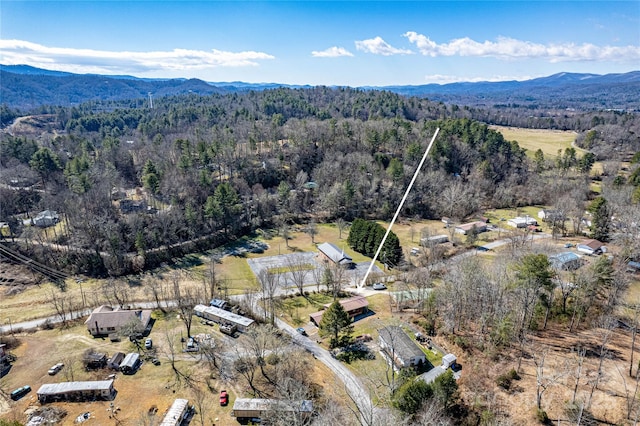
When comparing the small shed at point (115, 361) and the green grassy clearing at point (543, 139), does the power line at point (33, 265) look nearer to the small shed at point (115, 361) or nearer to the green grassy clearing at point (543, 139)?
the small shed at point (115, 361)

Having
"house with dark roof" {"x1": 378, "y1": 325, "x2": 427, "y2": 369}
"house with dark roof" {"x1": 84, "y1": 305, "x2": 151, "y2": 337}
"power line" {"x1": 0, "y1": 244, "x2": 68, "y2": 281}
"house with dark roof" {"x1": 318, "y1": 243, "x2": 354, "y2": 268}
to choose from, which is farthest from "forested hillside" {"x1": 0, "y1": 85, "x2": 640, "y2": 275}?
"house with dark roof" {"x1": 378, "y1": 325, "x2": 427, "y2": 369}

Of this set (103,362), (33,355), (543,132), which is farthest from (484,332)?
(543,132)

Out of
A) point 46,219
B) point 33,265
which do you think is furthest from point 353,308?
point 46,219

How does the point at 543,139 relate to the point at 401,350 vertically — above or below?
above

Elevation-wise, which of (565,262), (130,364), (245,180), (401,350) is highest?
(245,180)

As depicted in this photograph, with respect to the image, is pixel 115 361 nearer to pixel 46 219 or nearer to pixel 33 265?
pixel 33 265

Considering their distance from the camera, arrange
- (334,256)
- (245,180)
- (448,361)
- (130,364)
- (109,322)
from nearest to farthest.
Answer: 1. (448,361)
2. (130,364)
3. (109,322)
4. (334,256)
5. (245,180)
